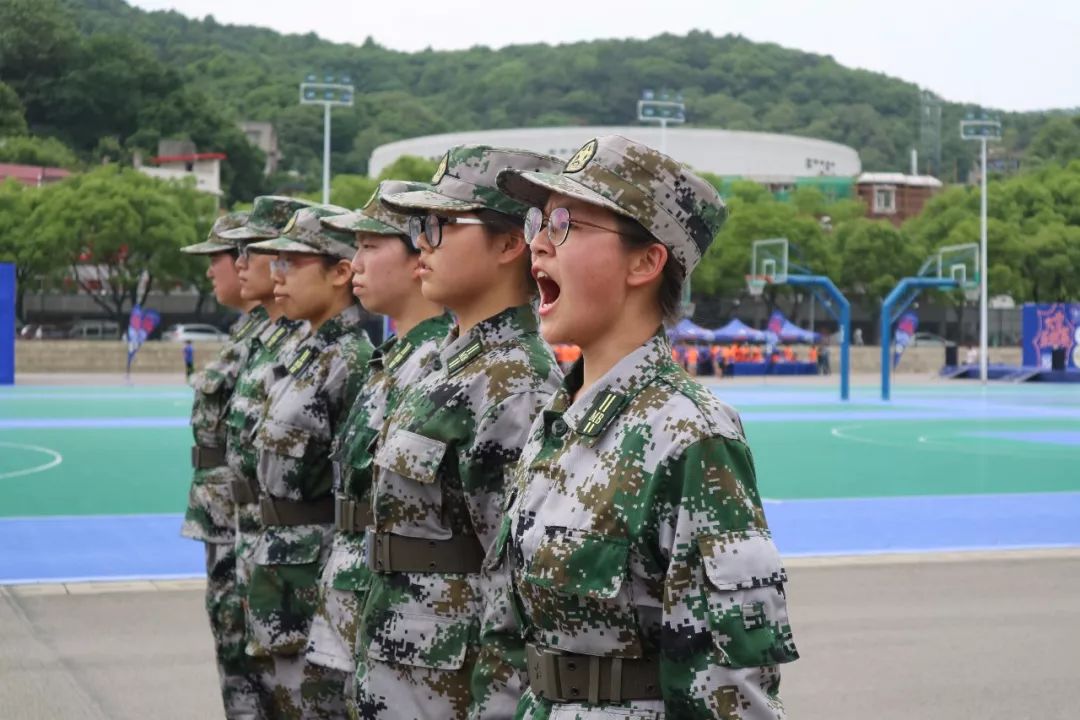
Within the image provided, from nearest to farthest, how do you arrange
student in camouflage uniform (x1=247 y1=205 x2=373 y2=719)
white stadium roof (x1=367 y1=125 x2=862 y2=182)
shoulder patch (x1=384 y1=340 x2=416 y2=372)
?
1. shoulder patch (x1=384 y1=340 x2=416 y2=372)
2. student in camouflage uniform (x1=247 y1=205 x2=373 y2=719)
3. white stadium roof (x1=367 y1=125 x2=862 y2=182)

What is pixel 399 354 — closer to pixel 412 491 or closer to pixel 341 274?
pixel 412 491

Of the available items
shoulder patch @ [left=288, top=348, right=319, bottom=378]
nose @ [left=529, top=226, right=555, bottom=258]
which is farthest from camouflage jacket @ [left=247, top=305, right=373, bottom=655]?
nose @ [left=529, top=226, right=555, bottom=258]

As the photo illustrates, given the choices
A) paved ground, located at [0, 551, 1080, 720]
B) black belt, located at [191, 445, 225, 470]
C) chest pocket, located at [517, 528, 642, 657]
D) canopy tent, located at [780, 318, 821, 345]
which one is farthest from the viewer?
canopy tent, located at [780, 318, 821, 345]

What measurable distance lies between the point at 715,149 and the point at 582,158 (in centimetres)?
9399

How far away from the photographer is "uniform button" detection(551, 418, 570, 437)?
260 centimetres

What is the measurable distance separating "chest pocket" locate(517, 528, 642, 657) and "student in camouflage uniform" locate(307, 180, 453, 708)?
5.26ft

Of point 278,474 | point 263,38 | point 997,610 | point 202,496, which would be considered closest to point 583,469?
point 278,474

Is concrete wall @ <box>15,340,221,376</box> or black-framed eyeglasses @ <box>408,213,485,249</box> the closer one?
black-framed eyeglasses @ <box>408,213,485,249</box>

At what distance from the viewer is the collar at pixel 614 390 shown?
2500 mm

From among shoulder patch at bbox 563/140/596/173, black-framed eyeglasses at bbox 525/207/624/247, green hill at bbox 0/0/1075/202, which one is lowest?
black-framed eyeglasses at bbox 525/207/624/247

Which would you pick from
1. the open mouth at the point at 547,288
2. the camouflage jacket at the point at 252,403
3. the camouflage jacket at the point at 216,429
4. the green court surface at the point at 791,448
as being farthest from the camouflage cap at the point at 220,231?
the green court surface at the point at 791,448

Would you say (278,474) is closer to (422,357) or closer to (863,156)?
(422,357)

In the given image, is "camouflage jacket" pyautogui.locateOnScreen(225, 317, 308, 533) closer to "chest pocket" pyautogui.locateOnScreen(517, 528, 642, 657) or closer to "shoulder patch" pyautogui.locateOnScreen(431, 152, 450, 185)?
"shoulder patch" pyautogui.locateOnScreen(431, 152, 450, 185)

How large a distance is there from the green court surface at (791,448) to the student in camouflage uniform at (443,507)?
9821mm
